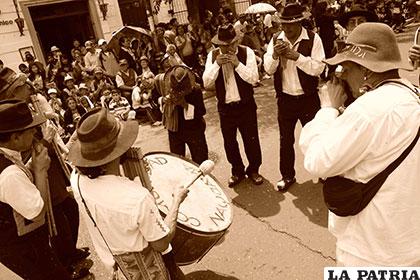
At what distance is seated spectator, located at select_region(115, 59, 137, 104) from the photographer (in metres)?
10.3

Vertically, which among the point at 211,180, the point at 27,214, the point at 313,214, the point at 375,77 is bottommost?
the point at 313,214

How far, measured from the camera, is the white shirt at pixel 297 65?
4.29 meters

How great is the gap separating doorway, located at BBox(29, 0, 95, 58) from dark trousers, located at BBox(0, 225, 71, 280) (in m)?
12.2

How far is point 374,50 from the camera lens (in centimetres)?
188

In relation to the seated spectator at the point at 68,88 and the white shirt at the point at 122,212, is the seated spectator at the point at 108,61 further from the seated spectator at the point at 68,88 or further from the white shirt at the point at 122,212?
the white shirt at the point at 122,212

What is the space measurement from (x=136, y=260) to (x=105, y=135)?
2.52 ft

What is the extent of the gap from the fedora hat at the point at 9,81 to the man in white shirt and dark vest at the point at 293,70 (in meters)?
2.69

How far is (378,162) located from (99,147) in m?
1.42

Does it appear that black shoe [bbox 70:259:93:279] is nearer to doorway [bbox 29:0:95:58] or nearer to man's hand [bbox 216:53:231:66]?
man's hand [bbox 216:53:231:66]

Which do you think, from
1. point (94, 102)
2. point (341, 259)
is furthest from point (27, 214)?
point (94, 102)

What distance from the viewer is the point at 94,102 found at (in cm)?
967

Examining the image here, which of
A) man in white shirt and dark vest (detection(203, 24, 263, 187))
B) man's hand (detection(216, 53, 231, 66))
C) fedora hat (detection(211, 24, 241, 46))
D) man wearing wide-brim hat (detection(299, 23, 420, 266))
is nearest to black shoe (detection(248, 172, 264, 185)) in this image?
man in white shirt and dark vest (detection(203, 24, 263, 187))

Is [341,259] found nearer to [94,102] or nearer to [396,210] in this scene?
[396,210]

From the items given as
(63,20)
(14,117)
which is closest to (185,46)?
(63,20)
